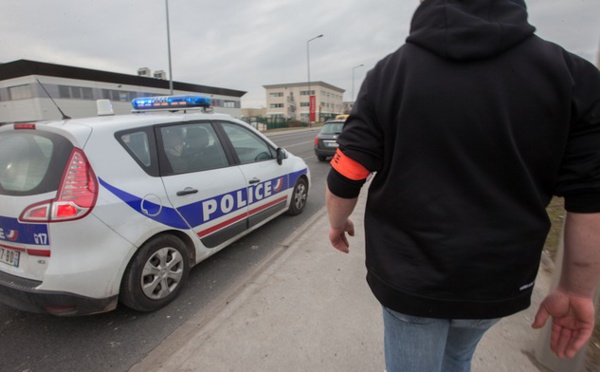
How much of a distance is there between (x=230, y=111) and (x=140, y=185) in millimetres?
44857

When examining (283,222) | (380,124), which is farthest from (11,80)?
(380,124)

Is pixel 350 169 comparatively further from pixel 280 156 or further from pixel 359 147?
pixel 280 156

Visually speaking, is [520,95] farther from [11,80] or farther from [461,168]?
[11,80]

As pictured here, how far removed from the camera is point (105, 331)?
2.50m

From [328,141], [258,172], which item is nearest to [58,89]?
[328,141]

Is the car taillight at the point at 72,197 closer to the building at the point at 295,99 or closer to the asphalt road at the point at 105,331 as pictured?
the asphalt road at the point at 105,331

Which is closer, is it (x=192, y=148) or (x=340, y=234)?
(x=340, y=234)

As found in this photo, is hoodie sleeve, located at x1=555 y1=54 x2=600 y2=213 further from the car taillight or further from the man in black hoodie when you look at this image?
the car taillight

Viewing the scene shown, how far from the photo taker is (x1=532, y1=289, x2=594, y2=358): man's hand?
106 cm

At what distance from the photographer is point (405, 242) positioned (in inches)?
42.3

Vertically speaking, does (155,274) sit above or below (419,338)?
below

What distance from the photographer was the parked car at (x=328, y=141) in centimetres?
1100

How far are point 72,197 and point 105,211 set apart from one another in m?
0.22

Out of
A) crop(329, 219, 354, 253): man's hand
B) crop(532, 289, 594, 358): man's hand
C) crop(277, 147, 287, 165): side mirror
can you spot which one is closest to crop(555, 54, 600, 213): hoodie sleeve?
crop(532, 289, 594, 358): man's hand
